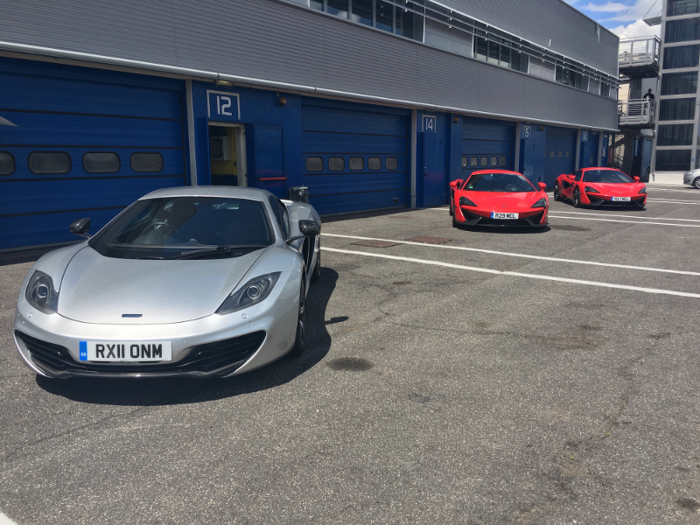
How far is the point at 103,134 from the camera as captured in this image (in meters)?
9.72

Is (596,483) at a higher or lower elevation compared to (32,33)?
lower

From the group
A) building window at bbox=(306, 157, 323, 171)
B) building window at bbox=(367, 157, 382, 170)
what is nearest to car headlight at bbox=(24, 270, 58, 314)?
building window at bbox=(306, 157, 323, 171)

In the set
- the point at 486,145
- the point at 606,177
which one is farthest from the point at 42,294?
the point at 486,145

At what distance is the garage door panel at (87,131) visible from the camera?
871 cm

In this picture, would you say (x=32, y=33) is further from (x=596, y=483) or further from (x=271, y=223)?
(x=596, y=483)

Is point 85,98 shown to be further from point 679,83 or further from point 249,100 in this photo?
point 679,83

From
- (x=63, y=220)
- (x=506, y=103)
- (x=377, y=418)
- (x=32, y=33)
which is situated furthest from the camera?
(x=506, y=103)

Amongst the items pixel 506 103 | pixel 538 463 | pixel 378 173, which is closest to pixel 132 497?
pixel 538 463

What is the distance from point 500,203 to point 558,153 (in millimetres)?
20462

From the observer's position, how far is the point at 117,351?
3170 millimetres

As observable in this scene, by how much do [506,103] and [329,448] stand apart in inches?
855

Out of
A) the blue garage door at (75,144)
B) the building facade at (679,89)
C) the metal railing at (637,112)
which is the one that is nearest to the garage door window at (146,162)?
the blue garage door at (75,144)

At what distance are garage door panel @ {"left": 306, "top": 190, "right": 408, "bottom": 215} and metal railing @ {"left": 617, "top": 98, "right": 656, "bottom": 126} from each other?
27029 mm

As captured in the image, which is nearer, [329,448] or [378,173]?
[329,448]
